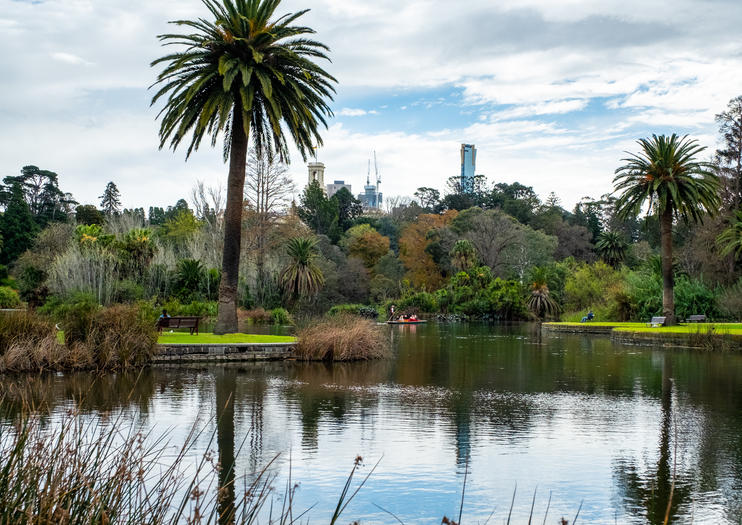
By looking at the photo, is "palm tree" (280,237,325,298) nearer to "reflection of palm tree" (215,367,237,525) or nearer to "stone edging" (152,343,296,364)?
"stone edging" (152,343,296,364)

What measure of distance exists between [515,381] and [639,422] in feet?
20.4

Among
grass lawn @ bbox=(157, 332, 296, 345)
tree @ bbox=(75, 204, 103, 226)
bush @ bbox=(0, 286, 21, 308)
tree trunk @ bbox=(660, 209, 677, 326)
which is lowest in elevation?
grass lawn @ bbox=(157, 332, 296, 345)

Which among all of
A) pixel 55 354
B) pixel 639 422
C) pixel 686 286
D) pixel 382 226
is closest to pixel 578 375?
pixel 639 422

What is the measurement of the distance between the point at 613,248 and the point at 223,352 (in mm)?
63251

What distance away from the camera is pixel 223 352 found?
75.0 ft

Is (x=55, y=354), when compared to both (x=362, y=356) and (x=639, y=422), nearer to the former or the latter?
(x=362, y=356)

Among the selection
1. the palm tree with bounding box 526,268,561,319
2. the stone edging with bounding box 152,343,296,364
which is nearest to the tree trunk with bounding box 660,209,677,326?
the stone edging with bounding box 152,343,296,364

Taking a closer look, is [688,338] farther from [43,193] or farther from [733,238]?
[43,193]

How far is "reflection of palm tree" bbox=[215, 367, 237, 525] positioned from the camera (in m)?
7.16

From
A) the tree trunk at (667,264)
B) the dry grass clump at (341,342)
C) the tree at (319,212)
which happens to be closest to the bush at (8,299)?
the dry grass clump at (341,342)

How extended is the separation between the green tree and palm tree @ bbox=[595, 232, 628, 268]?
5794cm

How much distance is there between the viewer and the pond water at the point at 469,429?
8.23m

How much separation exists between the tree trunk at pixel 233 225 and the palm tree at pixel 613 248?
59136 mm

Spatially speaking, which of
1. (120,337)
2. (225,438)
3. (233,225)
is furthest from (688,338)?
(225,438)
